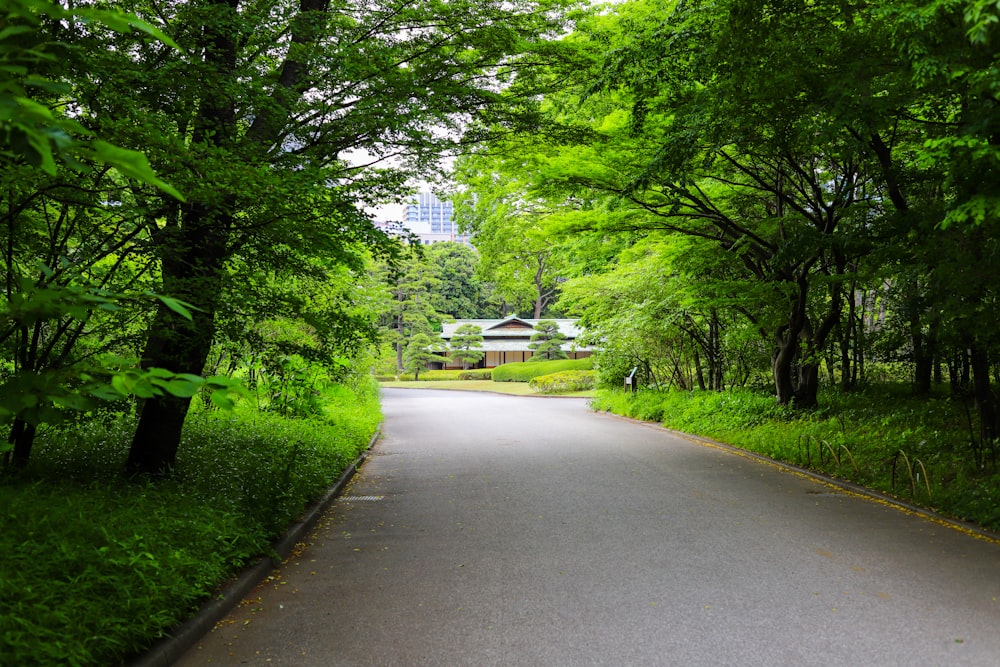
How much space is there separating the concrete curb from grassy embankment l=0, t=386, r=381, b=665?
0.07 metres

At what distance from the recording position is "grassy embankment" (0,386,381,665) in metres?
3.24

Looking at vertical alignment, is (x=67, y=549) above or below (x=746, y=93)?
below

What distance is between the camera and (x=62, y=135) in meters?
1.44

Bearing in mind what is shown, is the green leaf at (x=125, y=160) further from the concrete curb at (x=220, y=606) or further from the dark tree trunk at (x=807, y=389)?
the dark tree trunk at (x=807, y=389)

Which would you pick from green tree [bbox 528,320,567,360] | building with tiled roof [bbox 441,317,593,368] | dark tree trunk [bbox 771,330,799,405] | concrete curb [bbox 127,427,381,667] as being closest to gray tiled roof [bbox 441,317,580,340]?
building with tiled roof [bbox 441,317,593,368]

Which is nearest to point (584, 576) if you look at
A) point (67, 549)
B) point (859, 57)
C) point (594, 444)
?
point (67, 549)

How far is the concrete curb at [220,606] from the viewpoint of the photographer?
3.49 meters

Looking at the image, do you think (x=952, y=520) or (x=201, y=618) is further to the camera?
(x=952, y=520)

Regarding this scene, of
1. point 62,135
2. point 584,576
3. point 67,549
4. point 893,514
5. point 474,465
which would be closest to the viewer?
point 62,135

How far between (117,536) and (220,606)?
2.76ft

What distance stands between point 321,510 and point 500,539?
7.85 feet

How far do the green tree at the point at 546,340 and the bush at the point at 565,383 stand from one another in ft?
33.2

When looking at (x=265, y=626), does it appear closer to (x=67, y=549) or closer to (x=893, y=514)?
(x=67, y=549)

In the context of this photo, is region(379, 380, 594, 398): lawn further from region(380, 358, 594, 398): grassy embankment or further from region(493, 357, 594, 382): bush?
region(493, 357, 594, 382): bush
